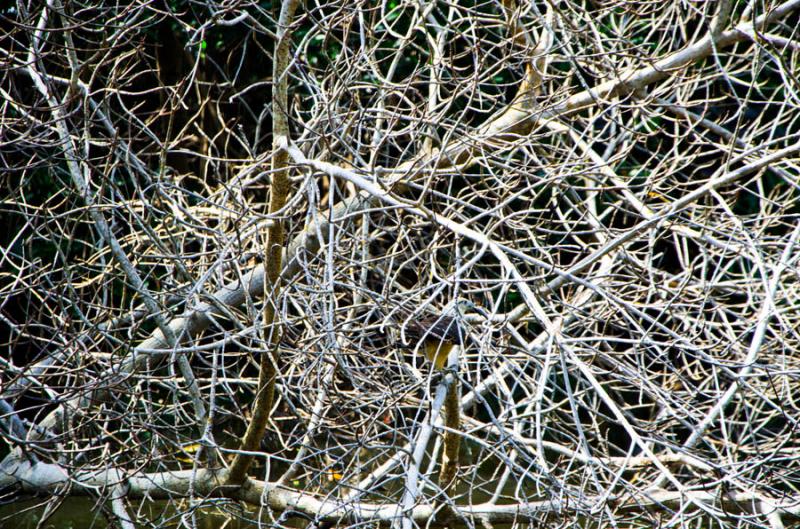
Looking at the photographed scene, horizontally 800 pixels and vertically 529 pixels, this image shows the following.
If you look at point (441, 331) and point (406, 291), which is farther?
point (406, 291)

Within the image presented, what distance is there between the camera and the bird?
2699 millimetres

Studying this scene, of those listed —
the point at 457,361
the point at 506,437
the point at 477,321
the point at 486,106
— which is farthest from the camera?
the point at 486,106

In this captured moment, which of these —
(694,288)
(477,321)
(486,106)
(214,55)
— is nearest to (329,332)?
(477,321)

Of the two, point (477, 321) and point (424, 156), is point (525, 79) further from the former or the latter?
point (477, 321)

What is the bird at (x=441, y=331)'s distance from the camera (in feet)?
8.86

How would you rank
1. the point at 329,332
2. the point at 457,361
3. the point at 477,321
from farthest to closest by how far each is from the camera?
the point at 477,321 → the point at 457,361 → the point at 329,332

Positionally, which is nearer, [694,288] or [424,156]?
[424,156]

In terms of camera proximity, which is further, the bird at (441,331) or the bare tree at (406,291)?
the bare tree at (406,291)

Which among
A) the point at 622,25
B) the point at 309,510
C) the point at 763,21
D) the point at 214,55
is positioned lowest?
the point at 309,510

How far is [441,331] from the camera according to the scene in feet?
9.95

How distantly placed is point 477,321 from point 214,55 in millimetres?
4113

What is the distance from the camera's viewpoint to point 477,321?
3.32 m

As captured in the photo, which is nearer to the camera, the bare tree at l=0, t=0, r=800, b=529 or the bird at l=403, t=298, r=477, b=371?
the bird at l=403, t=298, r=477, b=371

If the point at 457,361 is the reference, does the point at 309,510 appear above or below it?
below
